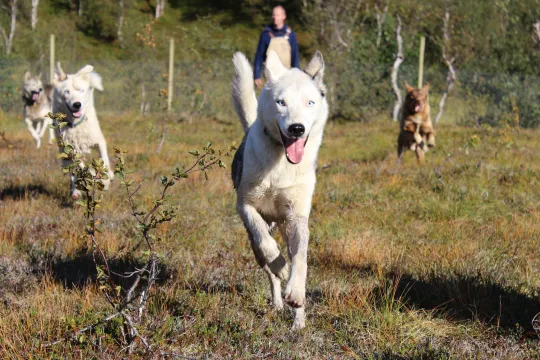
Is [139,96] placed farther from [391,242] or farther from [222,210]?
[391,242]

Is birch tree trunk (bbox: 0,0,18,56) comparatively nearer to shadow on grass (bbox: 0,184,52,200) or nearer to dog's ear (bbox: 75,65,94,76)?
dog's ear (bbox: 75,65,94,76)

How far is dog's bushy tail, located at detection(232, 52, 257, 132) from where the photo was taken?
418 centimetres


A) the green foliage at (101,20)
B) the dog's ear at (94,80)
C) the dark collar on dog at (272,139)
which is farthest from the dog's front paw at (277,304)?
the green foliage at (101,20)

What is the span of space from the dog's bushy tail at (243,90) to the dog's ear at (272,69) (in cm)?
53

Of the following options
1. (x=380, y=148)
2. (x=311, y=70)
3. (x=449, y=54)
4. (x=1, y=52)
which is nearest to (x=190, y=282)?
(x=311, y=70)

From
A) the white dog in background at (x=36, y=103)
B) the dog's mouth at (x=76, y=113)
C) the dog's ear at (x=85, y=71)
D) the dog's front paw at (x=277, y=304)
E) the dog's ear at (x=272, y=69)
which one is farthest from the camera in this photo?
the white dog in background at (x=36, y=103)

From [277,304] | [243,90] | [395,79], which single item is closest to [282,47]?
[243,90]

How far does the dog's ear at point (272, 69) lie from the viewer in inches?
140

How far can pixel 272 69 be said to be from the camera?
3.62 m

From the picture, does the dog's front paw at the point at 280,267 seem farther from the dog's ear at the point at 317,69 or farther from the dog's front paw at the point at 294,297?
the dog's ear at the point at 317,69

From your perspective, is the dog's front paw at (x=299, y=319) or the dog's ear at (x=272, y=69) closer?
the dog's front paw at (x=299, y=319)

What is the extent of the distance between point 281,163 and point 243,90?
38.0 inches

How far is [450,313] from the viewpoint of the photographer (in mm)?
3260

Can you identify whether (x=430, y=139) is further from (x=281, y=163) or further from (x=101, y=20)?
(x=101, y=20)
